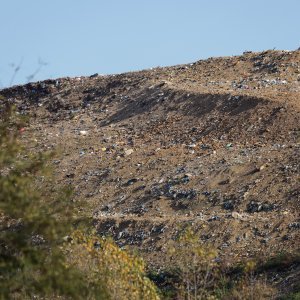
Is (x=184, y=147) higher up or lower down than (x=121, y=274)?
higher up

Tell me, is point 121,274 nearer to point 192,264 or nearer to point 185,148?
point 192,264

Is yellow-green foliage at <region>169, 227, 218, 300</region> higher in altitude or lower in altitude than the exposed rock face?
lower

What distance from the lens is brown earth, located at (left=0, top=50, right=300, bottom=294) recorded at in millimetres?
15977

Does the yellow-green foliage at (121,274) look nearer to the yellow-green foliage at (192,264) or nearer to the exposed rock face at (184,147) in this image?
the yellow-green foliage at (192,264)

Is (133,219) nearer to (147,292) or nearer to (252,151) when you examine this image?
(252,151)

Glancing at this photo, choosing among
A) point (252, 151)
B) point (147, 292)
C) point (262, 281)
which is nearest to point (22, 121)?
point (147, 292)

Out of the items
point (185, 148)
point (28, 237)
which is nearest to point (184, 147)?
point (185, 148)

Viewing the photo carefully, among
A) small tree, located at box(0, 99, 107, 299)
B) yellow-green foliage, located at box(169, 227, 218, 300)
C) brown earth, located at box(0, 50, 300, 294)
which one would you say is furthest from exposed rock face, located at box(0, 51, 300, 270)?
small tree, located at box(0, 99, 107, 299)

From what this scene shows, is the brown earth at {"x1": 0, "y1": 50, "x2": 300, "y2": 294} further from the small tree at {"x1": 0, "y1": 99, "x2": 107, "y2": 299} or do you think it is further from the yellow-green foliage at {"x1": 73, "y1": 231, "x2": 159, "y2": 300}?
the small tree at {"x1": 0, "y1": 99, "x2": 107, "y2": 299}

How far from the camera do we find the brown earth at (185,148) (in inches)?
629

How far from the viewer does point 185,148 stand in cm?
2108

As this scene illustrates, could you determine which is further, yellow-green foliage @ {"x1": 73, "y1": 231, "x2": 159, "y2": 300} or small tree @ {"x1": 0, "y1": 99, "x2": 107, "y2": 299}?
yellow-green foliage @ {"x1": 73, "y1": 231, "x2": 159, "y2": 300}

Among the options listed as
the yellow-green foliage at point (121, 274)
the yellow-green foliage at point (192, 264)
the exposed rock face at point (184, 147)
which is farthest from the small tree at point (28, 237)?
the exposed rock face at point (184, 147)

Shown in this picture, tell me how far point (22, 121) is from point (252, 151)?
11.8 m
